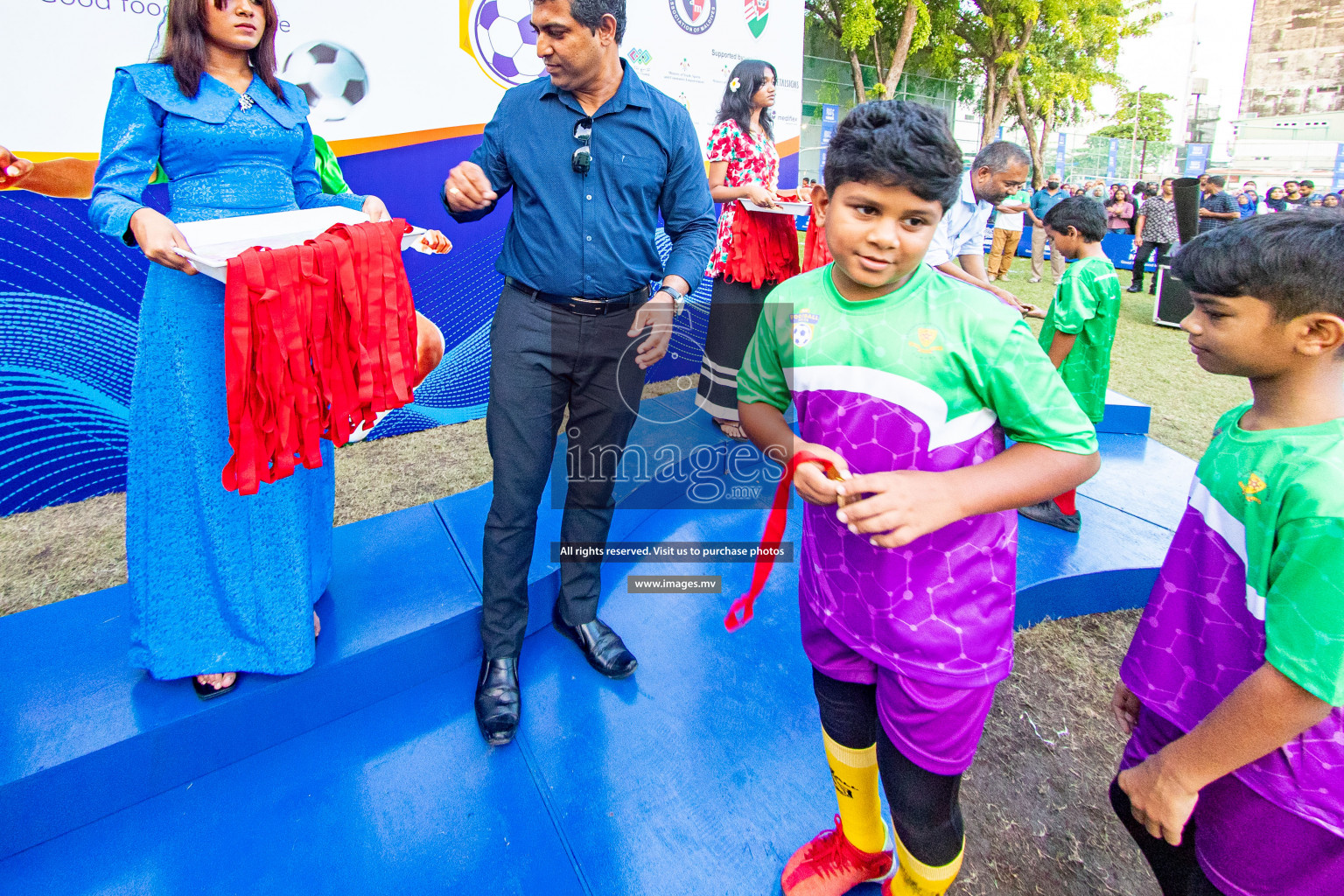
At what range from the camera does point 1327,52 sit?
35.8 meters

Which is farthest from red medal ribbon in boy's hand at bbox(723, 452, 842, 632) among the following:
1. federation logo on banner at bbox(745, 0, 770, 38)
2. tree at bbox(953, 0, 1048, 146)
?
tree at bbox(953, 0, 1048, 146)

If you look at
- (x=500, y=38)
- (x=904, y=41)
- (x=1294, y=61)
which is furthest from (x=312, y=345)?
(x=1294, y=61)

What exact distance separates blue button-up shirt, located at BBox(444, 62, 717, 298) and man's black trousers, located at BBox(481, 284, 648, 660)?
11 centimetres

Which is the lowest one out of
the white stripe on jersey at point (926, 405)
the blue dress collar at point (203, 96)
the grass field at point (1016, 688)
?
the grass field at point (1016, 688)

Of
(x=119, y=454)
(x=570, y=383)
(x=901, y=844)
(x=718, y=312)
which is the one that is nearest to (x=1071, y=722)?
(x=901, y=844)

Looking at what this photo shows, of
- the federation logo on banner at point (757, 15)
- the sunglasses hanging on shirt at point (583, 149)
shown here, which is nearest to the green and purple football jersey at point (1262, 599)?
the sunglasses hanging on shirt at point (583, 149)

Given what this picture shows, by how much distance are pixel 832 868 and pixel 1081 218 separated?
289 centimetres

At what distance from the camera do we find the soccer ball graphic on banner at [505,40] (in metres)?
3.57

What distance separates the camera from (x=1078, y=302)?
306 cm

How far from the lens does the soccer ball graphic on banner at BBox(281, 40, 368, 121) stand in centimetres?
309

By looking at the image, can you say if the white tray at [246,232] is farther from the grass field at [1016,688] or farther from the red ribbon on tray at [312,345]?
the grass field at [1016,688]

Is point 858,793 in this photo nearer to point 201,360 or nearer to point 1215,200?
point 201,360

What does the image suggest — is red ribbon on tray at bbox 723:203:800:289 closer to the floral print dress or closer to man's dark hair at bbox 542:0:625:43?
the floral print dress

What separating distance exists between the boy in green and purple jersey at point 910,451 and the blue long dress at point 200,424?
128cm
